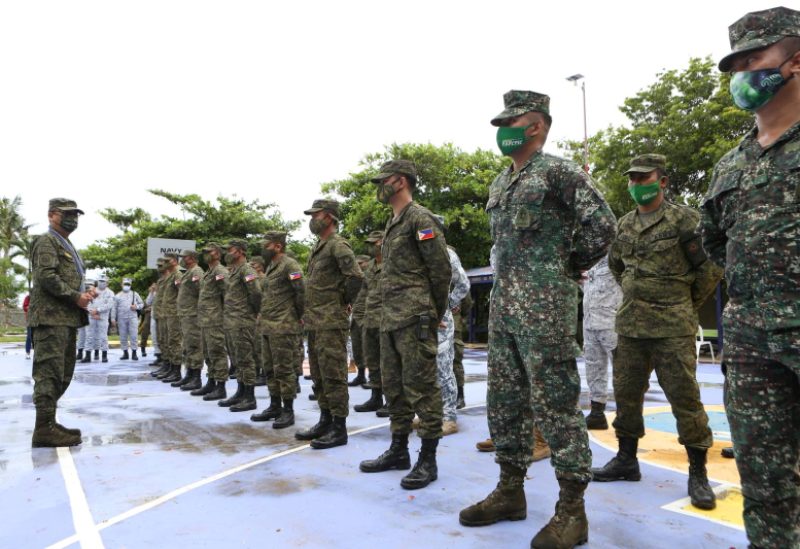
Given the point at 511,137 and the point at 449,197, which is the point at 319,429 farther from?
the point at 449,197

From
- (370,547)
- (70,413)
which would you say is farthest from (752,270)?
(70,413)

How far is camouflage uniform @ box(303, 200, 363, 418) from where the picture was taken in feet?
15.6

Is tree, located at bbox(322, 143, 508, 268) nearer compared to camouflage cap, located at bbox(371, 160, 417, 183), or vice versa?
camouflage cap, located at bbox(371, 160, 417, 183)

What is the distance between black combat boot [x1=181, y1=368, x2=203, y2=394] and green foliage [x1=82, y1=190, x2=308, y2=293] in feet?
40.9

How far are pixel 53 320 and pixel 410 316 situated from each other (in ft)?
10.6

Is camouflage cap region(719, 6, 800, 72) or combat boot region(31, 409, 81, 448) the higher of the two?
camouflage cap region(719, 6, 800, 72)

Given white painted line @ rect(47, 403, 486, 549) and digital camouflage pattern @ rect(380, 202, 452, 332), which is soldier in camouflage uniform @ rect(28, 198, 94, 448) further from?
digital camouflage pattern @ rect(380, 202, 452, 332)

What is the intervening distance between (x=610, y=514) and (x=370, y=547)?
4.51 ft

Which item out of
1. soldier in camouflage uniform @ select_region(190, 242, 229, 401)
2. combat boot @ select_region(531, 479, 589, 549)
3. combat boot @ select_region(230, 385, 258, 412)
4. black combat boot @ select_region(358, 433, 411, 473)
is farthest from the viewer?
soldier in camouflage uniform @ select_region(190, 242, 229, 401)

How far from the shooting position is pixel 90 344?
1259 cm

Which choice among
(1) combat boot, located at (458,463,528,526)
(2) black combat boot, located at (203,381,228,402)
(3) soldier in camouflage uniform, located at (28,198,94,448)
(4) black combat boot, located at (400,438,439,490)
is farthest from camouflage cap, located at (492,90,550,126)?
(2) black combat boot, located at (203,381,228,402)

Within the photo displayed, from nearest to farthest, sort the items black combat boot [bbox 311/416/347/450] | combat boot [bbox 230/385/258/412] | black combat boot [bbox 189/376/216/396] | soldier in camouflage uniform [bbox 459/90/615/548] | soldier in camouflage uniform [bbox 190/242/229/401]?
soldier in camouflage uniform [bbox 459/90/615/548], black combat boot [bbox 311/416/347/450], combat boot [bbox 230/385/258/412], soldier in camouflage uniform [bbox 190/242/229/401], black combat boot [bbox 189/376/216/396]

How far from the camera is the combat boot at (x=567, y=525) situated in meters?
2.57

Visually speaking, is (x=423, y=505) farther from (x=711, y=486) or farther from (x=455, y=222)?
(x=455, y=222)
